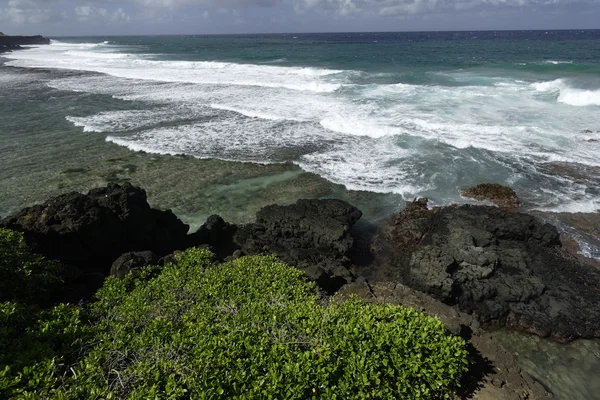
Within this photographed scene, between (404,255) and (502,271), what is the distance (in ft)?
9.54

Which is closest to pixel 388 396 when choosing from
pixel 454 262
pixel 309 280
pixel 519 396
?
pixel 519 396

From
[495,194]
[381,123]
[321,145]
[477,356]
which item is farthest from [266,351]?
[381,123]

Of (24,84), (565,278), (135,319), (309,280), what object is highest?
(24,84)

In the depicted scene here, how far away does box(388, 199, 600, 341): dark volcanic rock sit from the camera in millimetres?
9712

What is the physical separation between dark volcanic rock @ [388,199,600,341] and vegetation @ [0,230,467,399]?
12.0 feet

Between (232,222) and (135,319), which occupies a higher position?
(135,319)

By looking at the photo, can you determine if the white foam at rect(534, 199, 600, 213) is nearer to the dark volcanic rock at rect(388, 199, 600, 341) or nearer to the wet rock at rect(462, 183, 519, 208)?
the wet rock at rect(462, 183, 519, 208)

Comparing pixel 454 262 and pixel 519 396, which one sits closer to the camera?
pixel 519 396

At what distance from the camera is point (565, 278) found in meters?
10.8

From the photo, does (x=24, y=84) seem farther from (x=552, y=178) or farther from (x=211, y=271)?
(x=552, y=178)

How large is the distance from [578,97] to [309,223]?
98.5 ft

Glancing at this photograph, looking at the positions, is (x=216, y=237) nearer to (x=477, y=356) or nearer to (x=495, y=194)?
(x=477, y=356)

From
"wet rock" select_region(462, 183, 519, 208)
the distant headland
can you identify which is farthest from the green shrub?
the distant headland

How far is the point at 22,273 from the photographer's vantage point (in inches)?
324
